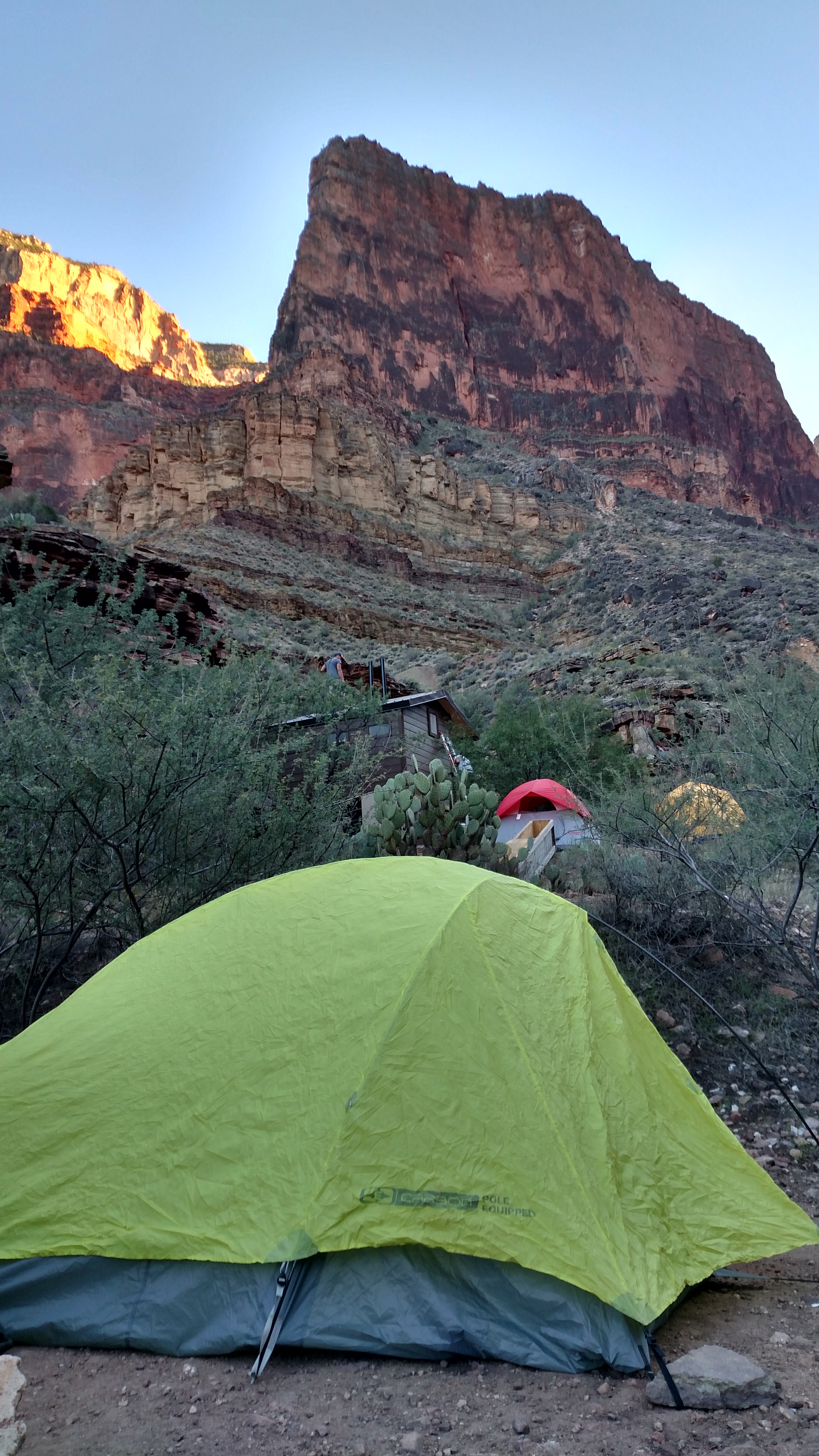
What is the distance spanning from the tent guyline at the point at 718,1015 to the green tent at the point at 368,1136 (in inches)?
11.7

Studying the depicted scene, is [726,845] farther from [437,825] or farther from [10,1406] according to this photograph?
[10,1406]

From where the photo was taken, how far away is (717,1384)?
2.36 meters

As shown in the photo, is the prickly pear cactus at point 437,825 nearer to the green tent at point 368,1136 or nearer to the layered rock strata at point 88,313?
the green tent at point 368,1136

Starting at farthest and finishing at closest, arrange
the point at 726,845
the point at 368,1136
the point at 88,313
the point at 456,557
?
the point at 88,313
the point at 456,557
the point at 726,845
the point at 368,1136

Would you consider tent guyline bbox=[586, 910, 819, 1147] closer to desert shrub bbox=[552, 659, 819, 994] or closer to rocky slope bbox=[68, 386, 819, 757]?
desert shrub bbox=[552, 659, 819, 994]

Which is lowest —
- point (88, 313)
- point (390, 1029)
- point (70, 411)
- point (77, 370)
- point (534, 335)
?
point (390, 1029)

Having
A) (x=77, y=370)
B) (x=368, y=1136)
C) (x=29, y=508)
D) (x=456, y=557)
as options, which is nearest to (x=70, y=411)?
(x=77, y=370)

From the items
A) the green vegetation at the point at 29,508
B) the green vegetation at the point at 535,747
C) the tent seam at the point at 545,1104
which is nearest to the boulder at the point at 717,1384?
the tent seam at the point at 545,1104

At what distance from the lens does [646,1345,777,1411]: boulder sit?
7.64 feet

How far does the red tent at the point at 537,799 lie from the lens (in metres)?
13.5

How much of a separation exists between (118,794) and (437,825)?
153 inches

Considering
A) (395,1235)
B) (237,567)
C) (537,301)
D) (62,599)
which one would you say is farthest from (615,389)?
(395,1235)

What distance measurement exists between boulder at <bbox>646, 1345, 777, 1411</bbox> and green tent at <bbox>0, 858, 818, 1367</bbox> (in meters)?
0.16

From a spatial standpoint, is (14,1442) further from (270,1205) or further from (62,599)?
(62,599)
